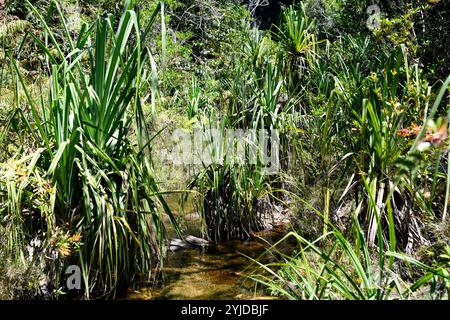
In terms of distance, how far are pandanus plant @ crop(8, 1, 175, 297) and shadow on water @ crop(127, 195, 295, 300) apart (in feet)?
1.39

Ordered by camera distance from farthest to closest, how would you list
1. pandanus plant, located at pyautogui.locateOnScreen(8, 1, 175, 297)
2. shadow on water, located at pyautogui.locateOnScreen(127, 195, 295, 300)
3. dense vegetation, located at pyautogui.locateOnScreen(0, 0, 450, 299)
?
1. shadow on water, located at pyautogui.locateOnScreen(127, 195, 295, 300)
2. pandanus plant, located at pyautogui.locateOnScreen(8, 1, 175, 297)
3. dense vegetation, located at pyautogui.locateOnScreen(0, 0, 450, 299)

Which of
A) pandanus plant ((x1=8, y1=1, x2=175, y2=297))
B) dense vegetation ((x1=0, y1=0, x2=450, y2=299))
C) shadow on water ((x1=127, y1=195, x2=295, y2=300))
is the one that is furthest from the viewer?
shadow on water ((x1=127, y1=195, x2=295, y2=300))

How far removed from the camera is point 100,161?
9.83ft

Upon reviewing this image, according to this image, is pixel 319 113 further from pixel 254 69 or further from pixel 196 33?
pixel 196 33

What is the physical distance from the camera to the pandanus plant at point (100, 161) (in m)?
2.80

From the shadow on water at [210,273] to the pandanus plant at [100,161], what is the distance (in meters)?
0.42

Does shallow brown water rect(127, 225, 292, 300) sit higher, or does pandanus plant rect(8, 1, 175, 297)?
pandanus plant rect(8, 1, 175, 297)

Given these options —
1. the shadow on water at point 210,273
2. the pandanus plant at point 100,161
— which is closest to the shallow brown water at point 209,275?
the shadow on water at point 210,273

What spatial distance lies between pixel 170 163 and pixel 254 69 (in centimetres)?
176

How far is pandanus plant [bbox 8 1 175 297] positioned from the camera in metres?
2.80

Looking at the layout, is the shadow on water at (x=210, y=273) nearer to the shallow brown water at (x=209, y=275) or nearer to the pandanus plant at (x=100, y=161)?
the shallow brown water at (x=209, y=275)

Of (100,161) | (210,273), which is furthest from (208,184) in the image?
(100,161)

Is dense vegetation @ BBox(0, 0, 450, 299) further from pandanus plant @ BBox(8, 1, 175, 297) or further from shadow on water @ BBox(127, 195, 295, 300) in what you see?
shadow on water @ BBox(127, 195, 295, 300)

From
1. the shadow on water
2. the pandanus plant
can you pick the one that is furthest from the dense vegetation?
the shadow on water
